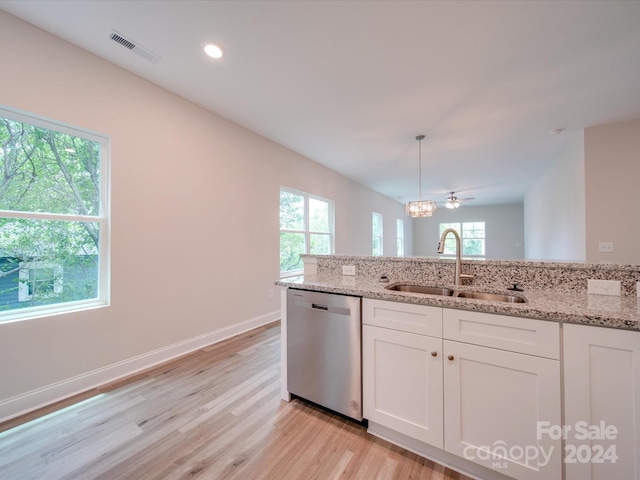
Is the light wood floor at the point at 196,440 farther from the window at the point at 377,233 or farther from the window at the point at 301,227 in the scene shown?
the window at the point at 377,233

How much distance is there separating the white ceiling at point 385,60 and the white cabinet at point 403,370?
75.3 inches

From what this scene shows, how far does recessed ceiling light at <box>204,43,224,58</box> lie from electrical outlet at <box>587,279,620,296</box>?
2888mm

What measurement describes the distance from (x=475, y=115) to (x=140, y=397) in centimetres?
424

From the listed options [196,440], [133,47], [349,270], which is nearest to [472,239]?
[349,270]

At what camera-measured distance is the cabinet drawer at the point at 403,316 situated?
4.45 feet

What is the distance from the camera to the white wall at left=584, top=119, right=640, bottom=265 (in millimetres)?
3012

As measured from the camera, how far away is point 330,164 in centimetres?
500

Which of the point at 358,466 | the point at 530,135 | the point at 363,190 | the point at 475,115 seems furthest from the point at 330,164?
the point at 358,466

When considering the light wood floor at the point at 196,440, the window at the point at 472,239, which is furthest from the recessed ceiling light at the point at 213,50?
the window at the point at 472,239

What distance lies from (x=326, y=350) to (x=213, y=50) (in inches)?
94.1

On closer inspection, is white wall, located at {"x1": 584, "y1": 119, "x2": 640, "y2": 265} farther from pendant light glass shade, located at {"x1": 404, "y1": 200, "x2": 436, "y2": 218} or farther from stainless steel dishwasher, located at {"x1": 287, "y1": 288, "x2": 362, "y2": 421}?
stainless steel dishwasher, located at {"x1": 287, "y1": 288, "x2": 362, "y2": 421}

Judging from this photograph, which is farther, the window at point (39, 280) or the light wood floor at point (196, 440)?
the window at point (39, 280)

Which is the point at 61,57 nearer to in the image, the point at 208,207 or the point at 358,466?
the point at 208,207

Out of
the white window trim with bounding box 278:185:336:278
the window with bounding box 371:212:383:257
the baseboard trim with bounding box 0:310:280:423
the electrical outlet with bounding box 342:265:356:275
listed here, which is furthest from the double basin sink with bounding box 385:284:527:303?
the window with bounding box 371:212:383:257
